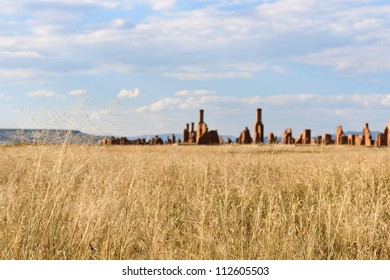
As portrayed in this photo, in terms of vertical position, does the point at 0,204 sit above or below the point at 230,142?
below

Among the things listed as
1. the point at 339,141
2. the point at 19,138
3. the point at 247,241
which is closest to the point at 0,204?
the point at 19,138

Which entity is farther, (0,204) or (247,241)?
(0,204)

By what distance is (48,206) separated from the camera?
15.0 feet

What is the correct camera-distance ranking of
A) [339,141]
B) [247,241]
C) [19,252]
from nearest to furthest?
[19,252], [247,241], [339,141]

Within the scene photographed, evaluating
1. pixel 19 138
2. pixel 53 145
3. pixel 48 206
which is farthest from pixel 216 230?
pixel 19 138

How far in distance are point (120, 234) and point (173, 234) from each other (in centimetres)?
83

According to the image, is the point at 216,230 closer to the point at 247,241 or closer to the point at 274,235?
the point at 247,241

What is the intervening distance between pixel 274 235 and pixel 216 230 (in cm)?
69

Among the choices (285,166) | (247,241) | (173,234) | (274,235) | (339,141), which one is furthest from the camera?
(339,141)

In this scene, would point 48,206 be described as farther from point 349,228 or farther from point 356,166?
point 356,166

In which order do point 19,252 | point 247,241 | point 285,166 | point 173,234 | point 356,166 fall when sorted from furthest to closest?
point 285,166
point 356,166
point 173,234
point 247,241
point 19,252

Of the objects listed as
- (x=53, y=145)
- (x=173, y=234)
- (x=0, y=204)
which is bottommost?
(x=173, y=234)

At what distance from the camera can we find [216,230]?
15.7 feet

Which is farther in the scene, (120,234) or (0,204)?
(0,204)
